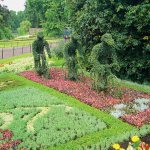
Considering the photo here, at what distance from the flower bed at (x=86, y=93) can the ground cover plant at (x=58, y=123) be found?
49cm

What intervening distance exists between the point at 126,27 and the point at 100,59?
6846mm

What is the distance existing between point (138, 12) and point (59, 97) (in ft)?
29.0

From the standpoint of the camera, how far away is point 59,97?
59.9 ft

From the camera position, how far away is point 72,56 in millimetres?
21688

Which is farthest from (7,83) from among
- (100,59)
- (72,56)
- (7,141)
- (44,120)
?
(7,141)

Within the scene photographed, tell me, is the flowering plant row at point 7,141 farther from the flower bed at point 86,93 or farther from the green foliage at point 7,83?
the green foliage at point 7,83

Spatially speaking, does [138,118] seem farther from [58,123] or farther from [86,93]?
[86,93]

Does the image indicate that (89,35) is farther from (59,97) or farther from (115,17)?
(59,97)

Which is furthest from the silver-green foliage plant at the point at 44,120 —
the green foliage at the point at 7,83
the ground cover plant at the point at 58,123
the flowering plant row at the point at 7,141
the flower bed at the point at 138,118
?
the green foliage at the point at 7,83

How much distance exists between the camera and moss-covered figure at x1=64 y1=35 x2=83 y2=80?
2147 centimetres

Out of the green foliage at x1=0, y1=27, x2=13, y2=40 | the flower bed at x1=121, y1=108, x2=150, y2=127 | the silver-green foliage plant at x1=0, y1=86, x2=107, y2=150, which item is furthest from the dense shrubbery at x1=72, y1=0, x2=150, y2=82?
the flower bed at x1=121, y1=108, x2=150, y2=127

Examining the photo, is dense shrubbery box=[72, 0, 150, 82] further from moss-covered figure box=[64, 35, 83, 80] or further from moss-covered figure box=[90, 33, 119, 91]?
moss-covered figure box=[90, 33, 119, 91]

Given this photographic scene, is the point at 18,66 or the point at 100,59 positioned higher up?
the point at 100,59

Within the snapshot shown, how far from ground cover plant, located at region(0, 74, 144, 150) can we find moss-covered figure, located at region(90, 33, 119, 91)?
5.60ft
